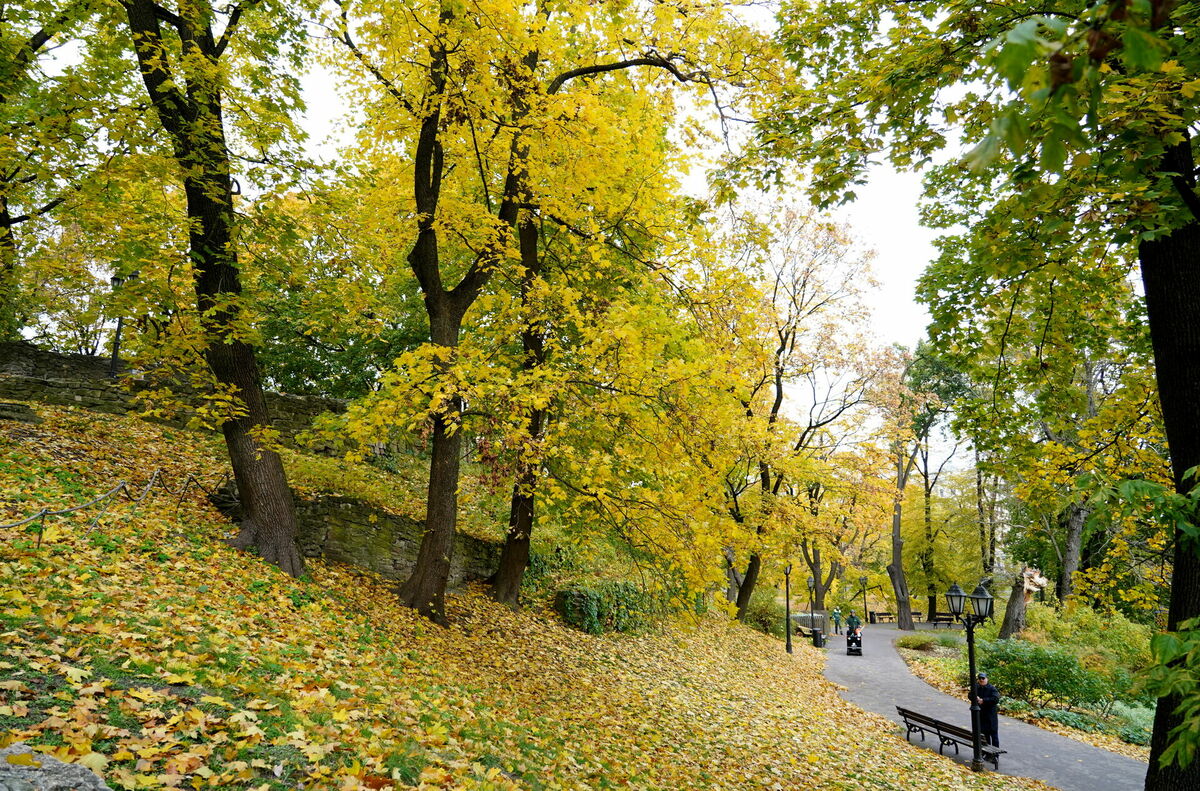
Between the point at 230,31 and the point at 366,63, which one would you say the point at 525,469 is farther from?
the point at 230,31

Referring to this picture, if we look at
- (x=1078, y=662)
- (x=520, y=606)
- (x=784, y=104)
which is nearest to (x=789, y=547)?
(x=1078, y=662)

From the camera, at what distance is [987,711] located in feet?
35.3

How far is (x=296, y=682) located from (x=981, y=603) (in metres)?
11.0

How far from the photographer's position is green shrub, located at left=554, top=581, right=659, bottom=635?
12.8 metres

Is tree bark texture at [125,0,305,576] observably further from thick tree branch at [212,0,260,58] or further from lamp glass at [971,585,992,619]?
lamp glass at [971,585,992,619]

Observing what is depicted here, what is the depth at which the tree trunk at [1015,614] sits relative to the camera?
2047cm

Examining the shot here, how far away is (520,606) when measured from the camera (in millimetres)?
11945

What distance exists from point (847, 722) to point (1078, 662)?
740 cm

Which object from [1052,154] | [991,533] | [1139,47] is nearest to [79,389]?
[1052,154]

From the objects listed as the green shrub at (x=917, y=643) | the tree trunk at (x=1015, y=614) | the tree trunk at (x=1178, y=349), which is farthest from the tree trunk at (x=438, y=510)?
the green shrub at (x=917, y=643)

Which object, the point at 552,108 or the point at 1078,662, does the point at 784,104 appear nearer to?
the point at 552,108

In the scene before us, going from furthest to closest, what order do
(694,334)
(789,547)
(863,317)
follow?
(863,317), (789,547), (694,334)

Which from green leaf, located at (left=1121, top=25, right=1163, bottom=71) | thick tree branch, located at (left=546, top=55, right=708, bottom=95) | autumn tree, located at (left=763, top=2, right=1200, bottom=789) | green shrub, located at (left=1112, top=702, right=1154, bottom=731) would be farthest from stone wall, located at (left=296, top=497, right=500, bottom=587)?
green shrub, located at (left=1112, top=702, right=1154, bottom=731)

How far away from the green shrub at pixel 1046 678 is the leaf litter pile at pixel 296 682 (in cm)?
544
